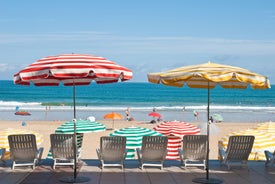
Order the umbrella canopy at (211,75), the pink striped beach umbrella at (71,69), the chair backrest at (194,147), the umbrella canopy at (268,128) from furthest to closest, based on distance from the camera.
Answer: the umbrella canopy at (268,128) → the chair backrest at (194,147) → the umbrella canopy at (211,75) → the pink striped beach umbrella at (71,69)

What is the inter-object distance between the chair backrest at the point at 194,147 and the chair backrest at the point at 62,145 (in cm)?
230

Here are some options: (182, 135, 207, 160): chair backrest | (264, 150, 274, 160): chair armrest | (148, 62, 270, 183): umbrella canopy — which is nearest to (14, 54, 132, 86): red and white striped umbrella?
(148, 62, 270, 183): umbrella canopy

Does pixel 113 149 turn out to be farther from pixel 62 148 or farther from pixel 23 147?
pixel 23 147

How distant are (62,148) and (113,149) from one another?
41.4 inches

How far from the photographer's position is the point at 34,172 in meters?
9.30

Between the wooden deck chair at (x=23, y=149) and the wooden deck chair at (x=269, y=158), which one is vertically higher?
the wooden deck chair at (x=23, y=149)

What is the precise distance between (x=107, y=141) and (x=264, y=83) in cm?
337

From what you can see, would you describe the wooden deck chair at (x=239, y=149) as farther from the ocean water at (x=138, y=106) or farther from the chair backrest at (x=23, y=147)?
the ocean water at (x=138, y=106)

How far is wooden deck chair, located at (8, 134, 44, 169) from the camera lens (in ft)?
31.1

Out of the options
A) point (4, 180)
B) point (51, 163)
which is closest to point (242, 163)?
point (51, 163)

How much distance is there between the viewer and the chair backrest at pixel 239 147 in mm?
9577

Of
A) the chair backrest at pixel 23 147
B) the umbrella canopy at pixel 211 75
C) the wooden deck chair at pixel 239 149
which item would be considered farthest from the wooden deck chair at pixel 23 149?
the wooden deck chair at pixel 239 149

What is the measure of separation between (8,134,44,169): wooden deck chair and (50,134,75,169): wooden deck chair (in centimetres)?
38

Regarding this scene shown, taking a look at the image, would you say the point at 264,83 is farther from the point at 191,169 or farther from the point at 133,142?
the point at 133,142
